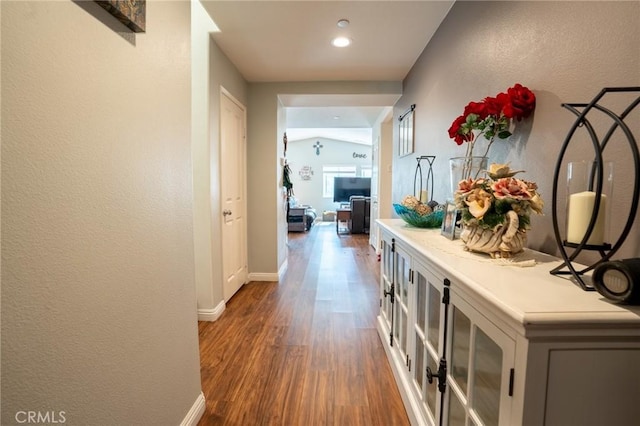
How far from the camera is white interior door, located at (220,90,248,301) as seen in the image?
2.87m

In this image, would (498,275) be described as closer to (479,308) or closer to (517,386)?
(479,308)

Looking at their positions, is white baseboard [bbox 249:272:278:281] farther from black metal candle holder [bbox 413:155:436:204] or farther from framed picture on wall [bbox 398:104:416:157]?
framed picture on wall [bbox 398:104:416:157]

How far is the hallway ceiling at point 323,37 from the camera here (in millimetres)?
2049

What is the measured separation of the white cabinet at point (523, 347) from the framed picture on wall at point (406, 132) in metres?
2.09

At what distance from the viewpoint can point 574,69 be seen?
3.36 feet

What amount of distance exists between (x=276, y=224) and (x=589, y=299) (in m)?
3.22

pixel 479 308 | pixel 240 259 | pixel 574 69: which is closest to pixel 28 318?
pixel 479 308

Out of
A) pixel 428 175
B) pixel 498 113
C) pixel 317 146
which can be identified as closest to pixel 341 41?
pixel 428 175

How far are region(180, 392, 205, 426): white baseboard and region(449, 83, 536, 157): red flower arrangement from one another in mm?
1951

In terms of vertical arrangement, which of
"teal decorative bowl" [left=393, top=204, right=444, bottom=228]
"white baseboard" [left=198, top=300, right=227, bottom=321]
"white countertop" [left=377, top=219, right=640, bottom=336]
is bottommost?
"white baseboard" [left=198, top=300, right=227, bottom=321]

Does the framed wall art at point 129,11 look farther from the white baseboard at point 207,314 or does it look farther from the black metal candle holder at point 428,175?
the white baseboard at point 207,314

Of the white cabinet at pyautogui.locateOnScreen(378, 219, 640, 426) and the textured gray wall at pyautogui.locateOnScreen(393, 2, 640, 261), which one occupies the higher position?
the textured gray wall at pyautogui.locateOnScreen(393, 2, 640, 261)

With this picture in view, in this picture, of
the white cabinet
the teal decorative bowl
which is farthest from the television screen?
the white cabinet

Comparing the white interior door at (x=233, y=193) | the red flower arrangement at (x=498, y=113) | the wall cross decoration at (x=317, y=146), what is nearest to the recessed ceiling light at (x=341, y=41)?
the white interior door at (x=233, y=193)
